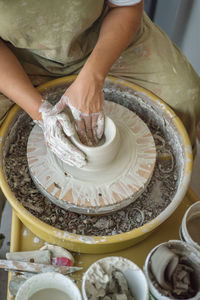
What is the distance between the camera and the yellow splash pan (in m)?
1.28

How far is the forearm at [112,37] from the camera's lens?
4.80 ft

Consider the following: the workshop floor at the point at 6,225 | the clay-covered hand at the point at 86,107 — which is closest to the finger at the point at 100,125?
the clay-covered hand at the point at 86,107

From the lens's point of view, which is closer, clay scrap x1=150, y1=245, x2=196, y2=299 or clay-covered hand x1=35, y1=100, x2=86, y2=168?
clay scrap x1=150, y1=245, x2=196, y2=299

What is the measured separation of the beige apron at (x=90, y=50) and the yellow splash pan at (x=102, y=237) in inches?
1.8

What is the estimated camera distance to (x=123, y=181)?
1.45 meters

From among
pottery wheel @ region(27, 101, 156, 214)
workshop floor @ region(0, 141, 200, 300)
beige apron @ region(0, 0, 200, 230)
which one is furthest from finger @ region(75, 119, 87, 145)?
workshop floor @ region(0, 141, 200, 300)

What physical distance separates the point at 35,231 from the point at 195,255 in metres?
0.69

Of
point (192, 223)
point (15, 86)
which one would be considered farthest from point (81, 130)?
point (192, 223)

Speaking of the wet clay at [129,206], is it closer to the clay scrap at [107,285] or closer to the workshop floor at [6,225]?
the clay scrap at [107,285]

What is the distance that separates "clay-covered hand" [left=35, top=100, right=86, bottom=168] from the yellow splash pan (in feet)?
0.82

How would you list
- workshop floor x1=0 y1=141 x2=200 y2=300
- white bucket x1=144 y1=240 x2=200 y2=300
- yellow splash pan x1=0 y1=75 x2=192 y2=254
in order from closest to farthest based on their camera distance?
white bucket x1=144 y1=240 x2=200 y2=300 → yellow splash pan x1=0 y1=75 x2=192 y2=254 → workshop floor x1=0 y1=141 x2=200 y2=300

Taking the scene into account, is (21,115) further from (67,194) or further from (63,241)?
(63,241)

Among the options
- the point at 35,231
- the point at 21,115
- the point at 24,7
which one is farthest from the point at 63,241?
the point at 24,7

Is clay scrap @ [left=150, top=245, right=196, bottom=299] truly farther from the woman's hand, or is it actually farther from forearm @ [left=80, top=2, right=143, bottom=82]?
forearm @ [left=80, top=2, right=143, bottom=82]
